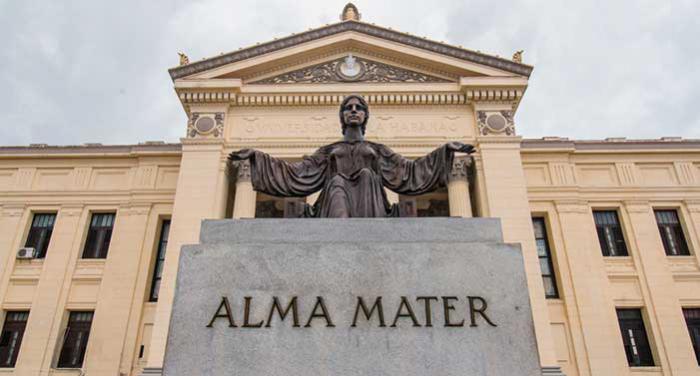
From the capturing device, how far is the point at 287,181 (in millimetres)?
5848

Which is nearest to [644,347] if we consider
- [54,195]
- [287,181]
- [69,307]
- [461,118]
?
[461,118]

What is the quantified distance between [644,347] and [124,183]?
831 inches

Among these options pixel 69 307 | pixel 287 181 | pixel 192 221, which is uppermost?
pixel 192 221

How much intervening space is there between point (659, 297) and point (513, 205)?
261 inches

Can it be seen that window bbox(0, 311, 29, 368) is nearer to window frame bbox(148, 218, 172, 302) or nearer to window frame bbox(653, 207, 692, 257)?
window frame bbox(148, 218, 172, 302)

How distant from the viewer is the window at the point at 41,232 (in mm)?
20719

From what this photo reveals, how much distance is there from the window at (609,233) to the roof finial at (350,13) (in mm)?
13117

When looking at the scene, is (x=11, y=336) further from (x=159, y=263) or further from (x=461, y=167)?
(x=461, y=167)

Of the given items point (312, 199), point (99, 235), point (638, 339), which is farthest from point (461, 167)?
point (99, 235)

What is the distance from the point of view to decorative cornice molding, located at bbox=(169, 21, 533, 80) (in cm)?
2047

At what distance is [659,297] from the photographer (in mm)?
18875

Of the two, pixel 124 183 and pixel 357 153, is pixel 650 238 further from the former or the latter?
pixel 124 183

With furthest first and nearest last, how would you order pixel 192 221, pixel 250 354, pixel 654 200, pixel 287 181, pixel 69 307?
1. pixel 654 200
2. pixel 69 307
3. pixel 192 221
4. pixel 287 181
5. pixel 250 354

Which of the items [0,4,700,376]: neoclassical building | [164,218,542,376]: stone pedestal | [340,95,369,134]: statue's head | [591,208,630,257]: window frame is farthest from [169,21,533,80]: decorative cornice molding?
[164,218,542,376]: stone pedestal
